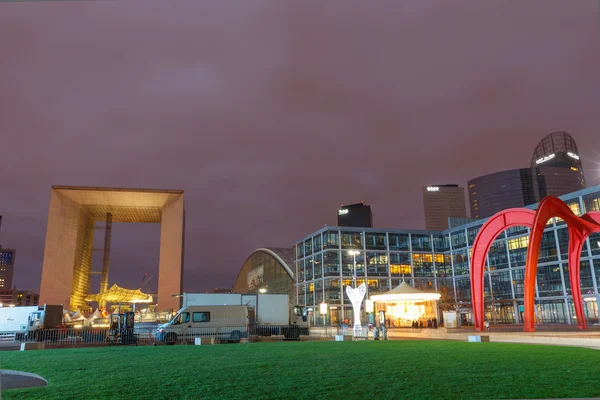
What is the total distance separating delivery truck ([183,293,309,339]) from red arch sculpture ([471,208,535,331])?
1407cm

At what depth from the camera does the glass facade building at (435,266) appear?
66875 mm

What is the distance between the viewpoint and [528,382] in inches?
392

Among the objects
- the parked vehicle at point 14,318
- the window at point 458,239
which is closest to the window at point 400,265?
the window at point 458,239

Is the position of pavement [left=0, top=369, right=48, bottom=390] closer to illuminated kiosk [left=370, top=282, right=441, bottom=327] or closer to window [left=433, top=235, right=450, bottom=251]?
illuminated kiosk [left=370, top=282, right=441, bottom=327]

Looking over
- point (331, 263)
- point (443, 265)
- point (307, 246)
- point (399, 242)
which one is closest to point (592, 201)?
point (443, 265)

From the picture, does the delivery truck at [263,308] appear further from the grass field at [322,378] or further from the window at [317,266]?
the window at [317,266]

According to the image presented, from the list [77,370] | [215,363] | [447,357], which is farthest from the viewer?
[447,357]

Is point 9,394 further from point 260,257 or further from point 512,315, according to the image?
point 260,257

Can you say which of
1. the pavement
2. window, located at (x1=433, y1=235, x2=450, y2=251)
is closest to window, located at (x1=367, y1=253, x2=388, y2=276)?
window, located at (x1=433, y1=235, x2=450, y2=251)

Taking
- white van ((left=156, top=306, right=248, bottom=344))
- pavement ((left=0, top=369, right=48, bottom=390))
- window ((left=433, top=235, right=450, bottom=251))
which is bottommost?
pavement ((left=0, top=369, right=48, bottom=390))

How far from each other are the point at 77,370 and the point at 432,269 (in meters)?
83.8

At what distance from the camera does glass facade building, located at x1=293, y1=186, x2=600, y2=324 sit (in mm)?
66875

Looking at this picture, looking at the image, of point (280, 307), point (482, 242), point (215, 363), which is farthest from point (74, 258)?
point (215, 363)

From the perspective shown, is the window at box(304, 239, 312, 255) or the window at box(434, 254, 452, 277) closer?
the window at box(434, 254, 452, 277)
